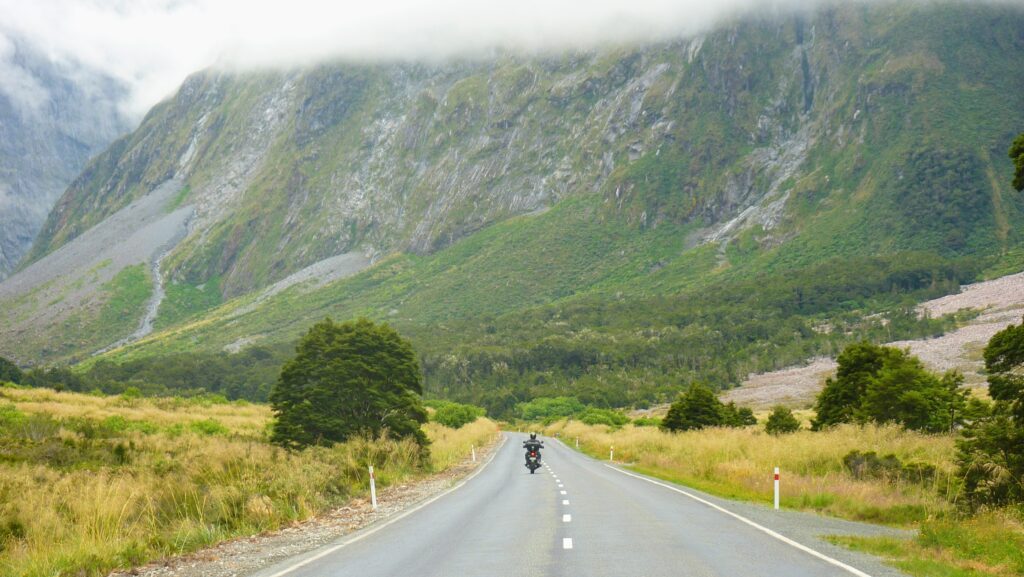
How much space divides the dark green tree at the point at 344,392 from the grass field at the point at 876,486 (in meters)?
12.1

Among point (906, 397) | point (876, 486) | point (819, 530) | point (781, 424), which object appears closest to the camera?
point (819, 530)

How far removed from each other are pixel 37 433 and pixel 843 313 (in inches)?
6878

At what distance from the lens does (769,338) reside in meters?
175

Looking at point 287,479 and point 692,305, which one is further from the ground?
point 692,305

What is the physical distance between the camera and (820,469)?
25656 millimetres

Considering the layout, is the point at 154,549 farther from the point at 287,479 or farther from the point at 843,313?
the point at 843,313

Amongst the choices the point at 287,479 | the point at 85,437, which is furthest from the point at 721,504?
the point at 85,437

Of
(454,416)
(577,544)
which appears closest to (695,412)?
(577,544)

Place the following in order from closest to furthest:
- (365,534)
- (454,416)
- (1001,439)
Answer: (1001,439), (365,534), (454,416)

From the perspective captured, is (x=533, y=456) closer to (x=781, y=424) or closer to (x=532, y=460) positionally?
(x=532, y=460)

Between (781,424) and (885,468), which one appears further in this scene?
(781,424)

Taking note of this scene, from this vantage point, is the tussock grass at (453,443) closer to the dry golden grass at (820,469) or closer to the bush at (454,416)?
the bush at (454,416)

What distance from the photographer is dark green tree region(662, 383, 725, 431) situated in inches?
1975

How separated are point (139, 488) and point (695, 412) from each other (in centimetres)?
3727
